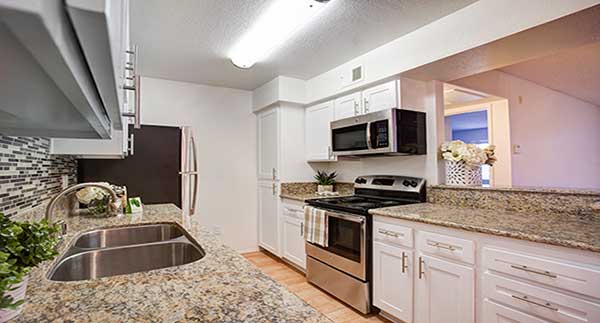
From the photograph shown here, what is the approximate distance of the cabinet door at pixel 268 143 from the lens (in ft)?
11.7

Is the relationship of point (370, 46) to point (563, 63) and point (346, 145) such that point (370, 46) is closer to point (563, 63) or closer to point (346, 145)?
point (346, 145)

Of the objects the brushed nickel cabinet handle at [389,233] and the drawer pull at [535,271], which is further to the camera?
the brushed nickel cabinet handle at [389,233]

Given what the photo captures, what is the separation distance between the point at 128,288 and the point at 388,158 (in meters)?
2.54

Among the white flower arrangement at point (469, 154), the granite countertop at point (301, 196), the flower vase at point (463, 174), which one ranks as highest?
the white flower arrangement at point (469, 154)

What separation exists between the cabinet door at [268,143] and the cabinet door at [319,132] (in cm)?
40

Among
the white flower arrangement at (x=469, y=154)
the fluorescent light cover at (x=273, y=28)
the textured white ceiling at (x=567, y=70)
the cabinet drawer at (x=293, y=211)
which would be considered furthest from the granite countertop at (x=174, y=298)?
the textured white ceiling at (x=567, y=70)

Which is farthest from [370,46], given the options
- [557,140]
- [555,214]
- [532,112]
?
[557,140]

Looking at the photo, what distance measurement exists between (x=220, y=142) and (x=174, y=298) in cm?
322

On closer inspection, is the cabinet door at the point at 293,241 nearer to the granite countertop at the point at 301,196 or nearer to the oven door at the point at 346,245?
the granite countertop at the point at 301,196

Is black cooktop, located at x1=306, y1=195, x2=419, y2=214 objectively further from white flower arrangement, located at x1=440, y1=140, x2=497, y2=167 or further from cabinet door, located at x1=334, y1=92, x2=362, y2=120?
cabinet door, located at x1=334, y1=92, x2=362, y2=120

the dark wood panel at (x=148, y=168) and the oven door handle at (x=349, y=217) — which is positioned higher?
the dark wood panel at (x=148, y=168)

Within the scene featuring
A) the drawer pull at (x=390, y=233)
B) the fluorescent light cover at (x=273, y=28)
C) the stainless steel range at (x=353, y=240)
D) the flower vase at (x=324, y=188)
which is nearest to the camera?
the fluorescent light cover at (x=273, y=28)

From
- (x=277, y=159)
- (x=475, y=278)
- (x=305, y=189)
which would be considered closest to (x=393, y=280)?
(x=475, y=278)

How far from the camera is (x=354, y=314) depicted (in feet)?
7.41
